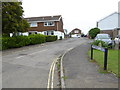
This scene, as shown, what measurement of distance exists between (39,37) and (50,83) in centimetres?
2482

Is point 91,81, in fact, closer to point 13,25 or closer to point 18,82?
point 18,82

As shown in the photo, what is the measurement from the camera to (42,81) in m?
6.54

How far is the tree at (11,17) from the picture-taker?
63.7ft

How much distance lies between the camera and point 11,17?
19.9 m

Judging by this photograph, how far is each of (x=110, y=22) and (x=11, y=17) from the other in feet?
129

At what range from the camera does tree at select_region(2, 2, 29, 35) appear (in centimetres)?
1942

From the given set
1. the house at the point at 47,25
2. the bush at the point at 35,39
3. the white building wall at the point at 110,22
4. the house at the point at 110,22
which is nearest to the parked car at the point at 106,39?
the bush at the point at 35,39

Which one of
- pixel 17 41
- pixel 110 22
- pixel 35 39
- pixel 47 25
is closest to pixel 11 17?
pixel 17 41

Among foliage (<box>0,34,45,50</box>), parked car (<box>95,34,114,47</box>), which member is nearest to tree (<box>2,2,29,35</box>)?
foliage (<box>0,34,45,50</box>)

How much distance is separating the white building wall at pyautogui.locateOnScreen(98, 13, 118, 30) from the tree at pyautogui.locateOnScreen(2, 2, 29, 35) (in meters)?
35.3

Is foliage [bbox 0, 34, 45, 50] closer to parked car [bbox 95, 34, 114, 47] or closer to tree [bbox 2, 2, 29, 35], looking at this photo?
tree [bbox 2, 2, 29, 35]

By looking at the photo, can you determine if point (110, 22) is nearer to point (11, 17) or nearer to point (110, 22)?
point (110, 22)

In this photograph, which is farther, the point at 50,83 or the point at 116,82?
the point at 50,83

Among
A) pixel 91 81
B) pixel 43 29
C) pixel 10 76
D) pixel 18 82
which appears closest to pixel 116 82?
pixel 91 81
